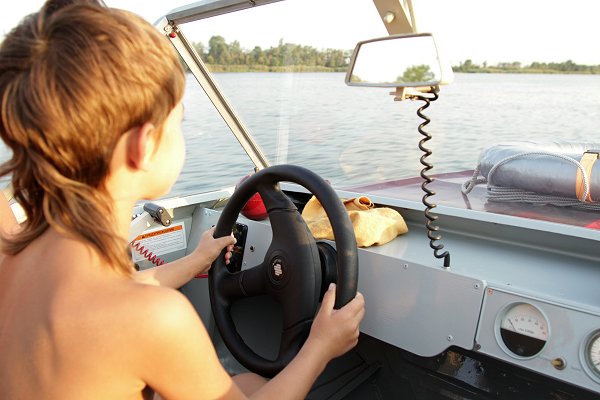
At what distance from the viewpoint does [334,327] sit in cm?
143

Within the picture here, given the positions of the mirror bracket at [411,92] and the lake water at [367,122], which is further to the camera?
the lake water at [367,122]

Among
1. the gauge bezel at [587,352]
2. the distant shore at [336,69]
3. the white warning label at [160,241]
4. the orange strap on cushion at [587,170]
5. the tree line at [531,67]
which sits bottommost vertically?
the white warning label at [160,241]

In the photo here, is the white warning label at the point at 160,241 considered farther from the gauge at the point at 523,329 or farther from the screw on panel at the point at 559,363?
the screw on panel at the point at 559,363

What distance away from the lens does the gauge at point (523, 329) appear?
1431 millimetres

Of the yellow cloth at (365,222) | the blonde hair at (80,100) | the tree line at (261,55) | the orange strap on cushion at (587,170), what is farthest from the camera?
the tree line at (261,55)

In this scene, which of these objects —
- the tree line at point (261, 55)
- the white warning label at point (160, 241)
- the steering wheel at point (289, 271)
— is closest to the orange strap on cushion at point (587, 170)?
the steering wheel at point (289, 271)

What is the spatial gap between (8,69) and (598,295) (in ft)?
4.96

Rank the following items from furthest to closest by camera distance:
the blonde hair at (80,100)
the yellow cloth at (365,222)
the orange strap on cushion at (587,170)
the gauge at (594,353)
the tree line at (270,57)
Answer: the tree line at (270,57), the yellow cloth at (365,222), the orange strap on cushion at (587,170), the gauge at (594,353), the blonde hair at (80,100)

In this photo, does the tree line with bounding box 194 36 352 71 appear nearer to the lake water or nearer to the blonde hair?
the lake water

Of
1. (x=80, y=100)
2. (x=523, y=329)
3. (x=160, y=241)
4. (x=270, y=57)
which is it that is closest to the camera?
(x=80, y=100)

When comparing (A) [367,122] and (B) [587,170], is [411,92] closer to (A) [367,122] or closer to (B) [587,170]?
(B) [587,170]

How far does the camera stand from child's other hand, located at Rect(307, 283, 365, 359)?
1.40 meters

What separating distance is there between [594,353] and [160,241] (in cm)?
187

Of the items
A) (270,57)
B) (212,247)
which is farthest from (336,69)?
(212,247)
